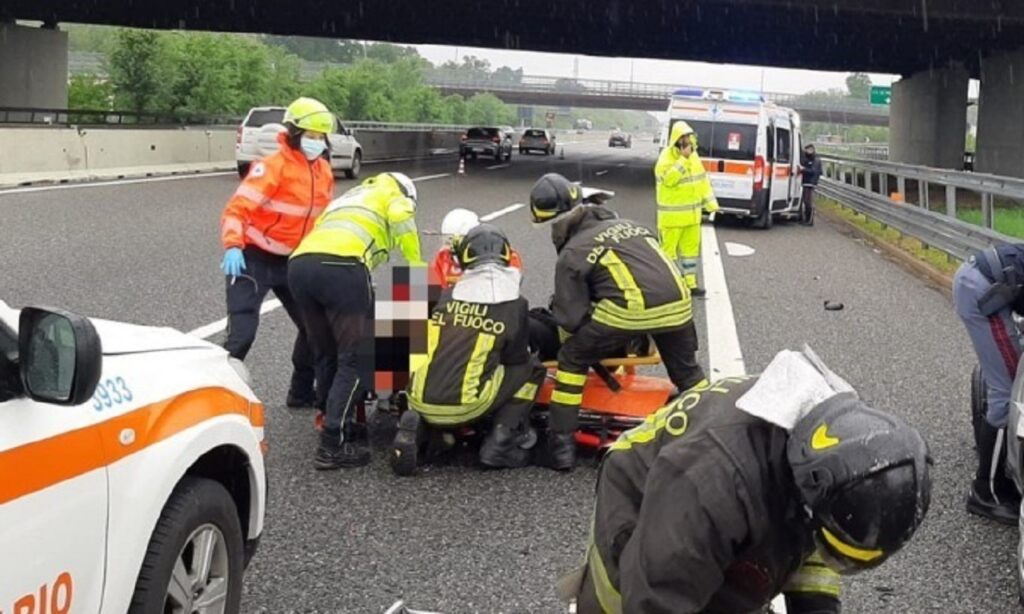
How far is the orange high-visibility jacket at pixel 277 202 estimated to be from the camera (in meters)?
6.64

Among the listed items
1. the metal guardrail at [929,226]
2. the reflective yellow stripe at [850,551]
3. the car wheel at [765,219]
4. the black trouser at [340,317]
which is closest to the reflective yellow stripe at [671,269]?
the black trouser at [340,317]

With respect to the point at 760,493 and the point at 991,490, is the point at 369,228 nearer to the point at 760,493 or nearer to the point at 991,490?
the point at 991,490

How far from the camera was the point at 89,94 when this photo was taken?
48156mm

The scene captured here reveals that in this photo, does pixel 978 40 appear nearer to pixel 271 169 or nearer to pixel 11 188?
pixel 11 188

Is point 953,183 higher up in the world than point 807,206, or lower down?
higher up

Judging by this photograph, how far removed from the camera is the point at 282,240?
264 inches

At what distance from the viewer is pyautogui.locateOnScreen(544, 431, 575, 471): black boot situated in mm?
6039

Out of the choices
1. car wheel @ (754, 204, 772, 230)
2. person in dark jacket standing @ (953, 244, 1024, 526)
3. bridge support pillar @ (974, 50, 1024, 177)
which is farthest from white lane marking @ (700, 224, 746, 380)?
bridge support pillar @ (974, 50, 1024, 177)

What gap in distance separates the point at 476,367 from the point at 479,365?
0.02 meters

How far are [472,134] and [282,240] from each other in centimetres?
4107

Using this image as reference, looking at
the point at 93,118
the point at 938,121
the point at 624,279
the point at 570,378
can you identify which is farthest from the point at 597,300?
the point at 93,118

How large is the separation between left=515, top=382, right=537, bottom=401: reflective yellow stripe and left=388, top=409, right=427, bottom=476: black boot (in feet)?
1.82

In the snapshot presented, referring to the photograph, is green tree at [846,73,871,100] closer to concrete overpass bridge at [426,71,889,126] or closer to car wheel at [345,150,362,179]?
concrete overpass bridge at [426,71,889,126]

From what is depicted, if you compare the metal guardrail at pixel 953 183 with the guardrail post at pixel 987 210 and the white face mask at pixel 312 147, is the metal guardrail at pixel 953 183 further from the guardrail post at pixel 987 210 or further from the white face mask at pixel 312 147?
the white face mask at pixel 312 147
